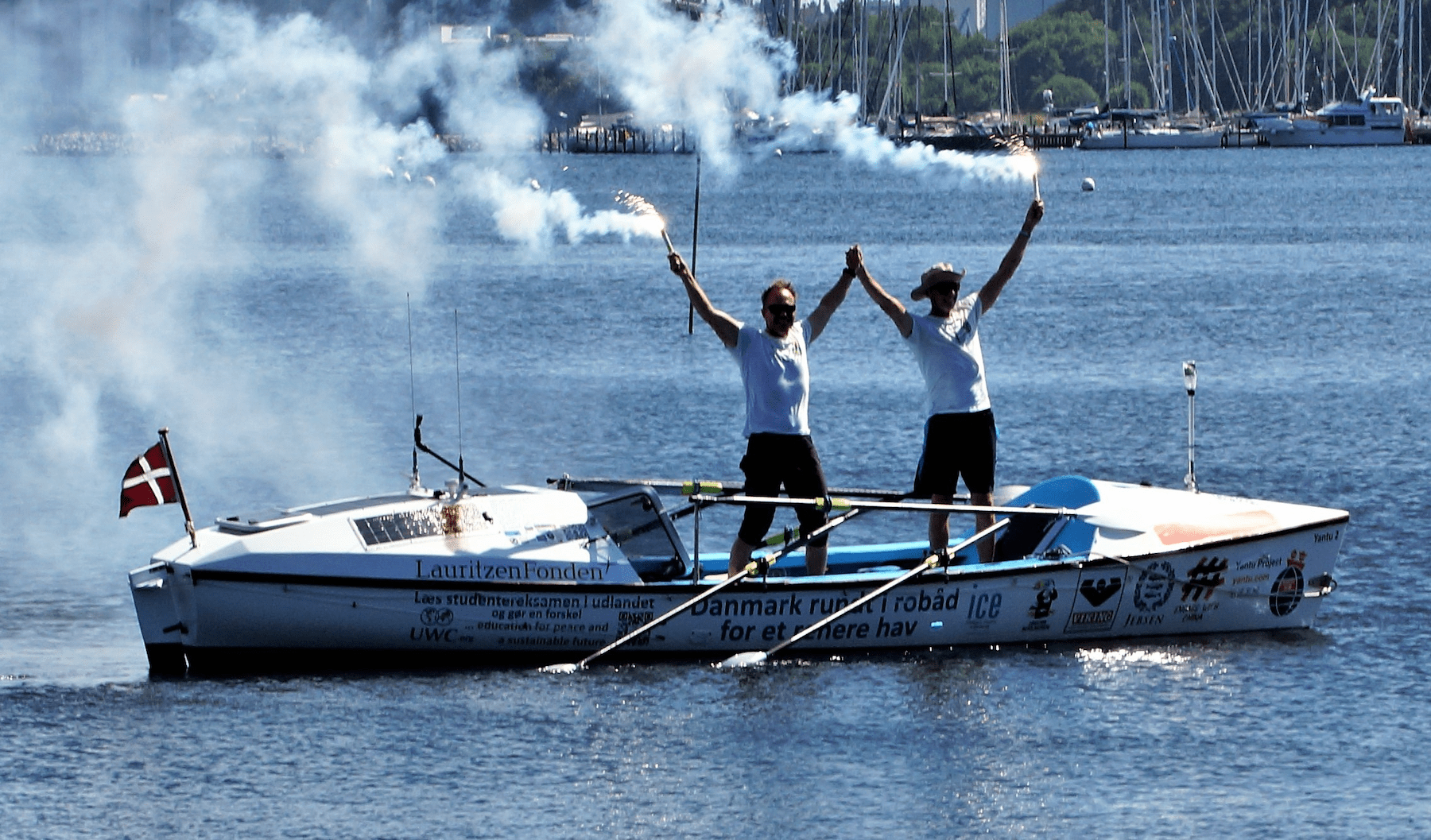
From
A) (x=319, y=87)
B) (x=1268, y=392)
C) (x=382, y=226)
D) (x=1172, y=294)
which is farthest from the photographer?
(x=382, y=226)

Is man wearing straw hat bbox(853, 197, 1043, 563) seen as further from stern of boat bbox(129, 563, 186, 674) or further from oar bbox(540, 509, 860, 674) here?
stern of boat bbox(129, 563, 186, 674)

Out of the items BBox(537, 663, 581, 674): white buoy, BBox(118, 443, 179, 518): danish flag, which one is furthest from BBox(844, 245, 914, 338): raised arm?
BBox(118, 443, 179, 518): danish flag

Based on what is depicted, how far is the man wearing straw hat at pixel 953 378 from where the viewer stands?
14742mm

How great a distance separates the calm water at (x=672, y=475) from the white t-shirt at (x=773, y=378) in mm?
1703

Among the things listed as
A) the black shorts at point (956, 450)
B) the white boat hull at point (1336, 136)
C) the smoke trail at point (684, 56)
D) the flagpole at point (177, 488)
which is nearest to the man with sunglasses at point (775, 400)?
the black shorts at point (956, 450)

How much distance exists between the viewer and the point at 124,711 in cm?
1359

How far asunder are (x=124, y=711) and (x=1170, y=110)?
513ft

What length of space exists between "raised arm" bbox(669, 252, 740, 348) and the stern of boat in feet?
12.5

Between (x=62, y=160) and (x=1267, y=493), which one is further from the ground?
(x=62, y=160)

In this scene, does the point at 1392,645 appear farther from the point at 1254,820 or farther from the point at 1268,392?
the point at 1268,392

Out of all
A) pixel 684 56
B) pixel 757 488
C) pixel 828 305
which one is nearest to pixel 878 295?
pixel 828 305

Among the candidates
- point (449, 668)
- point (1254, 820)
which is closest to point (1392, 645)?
point (1254, 820)

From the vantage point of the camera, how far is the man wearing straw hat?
14742mm

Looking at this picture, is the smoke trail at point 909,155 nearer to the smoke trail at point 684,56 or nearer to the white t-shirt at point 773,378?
the smoke trail at point 684,56
